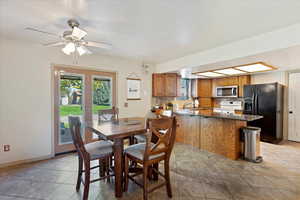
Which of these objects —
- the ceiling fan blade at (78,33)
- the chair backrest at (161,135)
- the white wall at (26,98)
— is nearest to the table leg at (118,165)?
the chair backrest at (161,135)

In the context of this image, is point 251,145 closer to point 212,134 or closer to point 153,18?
point 212,134

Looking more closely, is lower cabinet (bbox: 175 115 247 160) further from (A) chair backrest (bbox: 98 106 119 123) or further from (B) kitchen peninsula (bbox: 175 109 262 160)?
(A) chair backrest (bbox: 98 106 119 123)

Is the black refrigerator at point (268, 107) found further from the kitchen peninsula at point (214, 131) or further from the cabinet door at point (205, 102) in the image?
the cabinet door at point (205, 102)

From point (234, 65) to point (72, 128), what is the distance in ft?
11.1

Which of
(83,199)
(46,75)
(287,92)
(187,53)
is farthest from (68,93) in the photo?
(287,92)

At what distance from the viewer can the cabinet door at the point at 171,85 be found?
4.62 m

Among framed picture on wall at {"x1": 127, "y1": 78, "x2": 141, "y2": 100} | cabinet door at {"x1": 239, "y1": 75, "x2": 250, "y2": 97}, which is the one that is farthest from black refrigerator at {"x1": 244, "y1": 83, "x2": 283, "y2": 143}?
framed picture on wall at {"x1": 127, "y1": 78, "x2": 141, "y2": 100}

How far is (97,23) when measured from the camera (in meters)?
2.10

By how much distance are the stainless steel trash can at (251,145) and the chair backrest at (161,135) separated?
201 centimetres

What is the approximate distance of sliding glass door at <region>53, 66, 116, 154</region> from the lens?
10.5 ft

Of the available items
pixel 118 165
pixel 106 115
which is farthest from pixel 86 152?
pixel 106 115

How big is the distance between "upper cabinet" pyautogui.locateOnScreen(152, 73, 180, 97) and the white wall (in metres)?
2.40

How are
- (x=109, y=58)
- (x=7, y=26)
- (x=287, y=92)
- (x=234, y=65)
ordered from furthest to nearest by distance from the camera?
(x=287, y=92)
(x=109, y=58)
(x=234, y=65)
(x=7, y=26)

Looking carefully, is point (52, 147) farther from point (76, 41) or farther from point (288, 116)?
point (288, 116)
